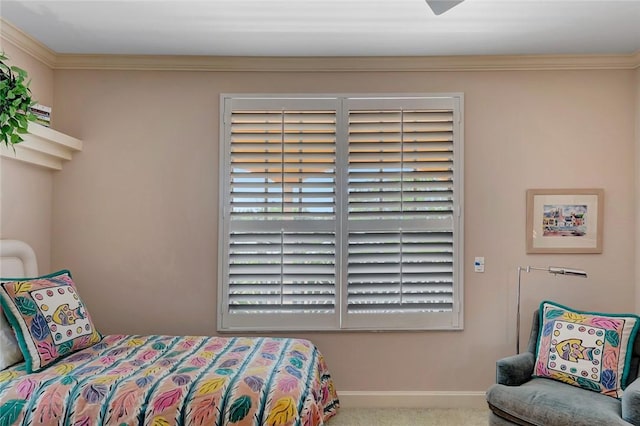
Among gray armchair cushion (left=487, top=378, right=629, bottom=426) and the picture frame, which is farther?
the picture frame

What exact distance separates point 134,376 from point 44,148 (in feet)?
5.75

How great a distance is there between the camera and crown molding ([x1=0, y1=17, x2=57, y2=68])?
2.93m

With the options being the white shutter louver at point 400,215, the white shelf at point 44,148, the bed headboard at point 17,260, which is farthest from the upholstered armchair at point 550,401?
the white shelf at point 44,148

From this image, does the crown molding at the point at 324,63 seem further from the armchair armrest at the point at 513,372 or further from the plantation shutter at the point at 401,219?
the armchair armrest at the point at 513,372

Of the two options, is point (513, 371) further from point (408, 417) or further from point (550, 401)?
point (408, 417)

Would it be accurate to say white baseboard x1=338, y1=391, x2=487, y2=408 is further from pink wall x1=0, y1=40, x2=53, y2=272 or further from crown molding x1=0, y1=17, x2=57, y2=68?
crown molding x1=0, y1=17, x2=57, y2=68

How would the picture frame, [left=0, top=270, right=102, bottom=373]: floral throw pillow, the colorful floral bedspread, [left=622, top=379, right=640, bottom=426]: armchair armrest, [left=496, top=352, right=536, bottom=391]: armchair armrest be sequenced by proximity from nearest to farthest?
the colorful floral bedspread, [left=622, top=379, right=640, bottom=426]: armchair armrest, [left=0, top=270, right=102, bottom=373]: floral throw pillow, [left=496, top=352, right=536, bottom=391]: armchair armrest, the picture frame

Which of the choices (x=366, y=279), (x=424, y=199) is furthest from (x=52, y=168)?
(x=424, y=199)

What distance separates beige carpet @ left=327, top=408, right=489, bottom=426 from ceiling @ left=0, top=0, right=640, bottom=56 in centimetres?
262

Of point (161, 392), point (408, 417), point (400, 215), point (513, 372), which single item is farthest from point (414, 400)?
point (161, 392)

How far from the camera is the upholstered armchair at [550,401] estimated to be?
233 centimetres

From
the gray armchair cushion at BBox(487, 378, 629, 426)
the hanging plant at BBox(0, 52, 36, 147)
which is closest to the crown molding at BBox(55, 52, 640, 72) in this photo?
the hanging plant at BBox(0, 52, 36, 147)

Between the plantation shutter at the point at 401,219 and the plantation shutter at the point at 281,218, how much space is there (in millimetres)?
186

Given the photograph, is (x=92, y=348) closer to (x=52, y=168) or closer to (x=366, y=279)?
(x=52, y=168)
